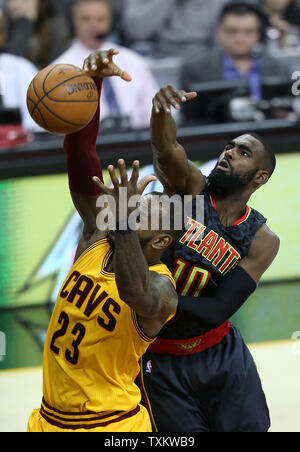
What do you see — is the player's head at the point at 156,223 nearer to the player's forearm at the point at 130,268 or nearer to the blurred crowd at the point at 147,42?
→ the player's forearm at the point at 130,268

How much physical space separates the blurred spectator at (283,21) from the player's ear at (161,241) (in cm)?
651

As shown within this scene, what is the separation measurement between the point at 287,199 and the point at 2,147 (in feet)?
8.46

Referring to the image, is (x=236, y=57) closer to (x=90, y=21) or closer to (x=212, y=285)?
(x=90, y=21)

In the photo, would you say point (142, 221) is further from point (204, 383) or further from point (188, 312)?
point (204, 383)

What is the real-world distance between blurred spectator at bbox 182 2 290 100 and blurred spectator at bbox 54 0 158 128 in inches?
17.2

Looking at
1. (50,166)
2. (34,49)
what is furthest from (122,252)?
(34,49)

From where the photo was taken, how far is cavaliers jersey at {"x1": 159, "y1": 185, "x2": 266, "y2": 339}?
4168 mm

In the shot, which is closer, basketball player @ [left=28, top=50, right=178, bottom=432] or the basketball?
basketball player @ [left=28, top=50, right=178, bottom=432]

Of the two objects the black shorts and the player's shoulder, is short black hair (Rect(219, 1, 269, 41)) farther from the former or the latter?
the black shorts

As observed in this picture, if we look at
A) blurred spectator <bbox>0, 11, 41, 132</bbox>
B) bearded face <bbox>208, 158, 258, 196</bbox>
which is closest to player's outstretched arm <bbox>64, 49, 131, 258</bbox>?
bearded face <bbox>208, 158, 258, 196</bbox>

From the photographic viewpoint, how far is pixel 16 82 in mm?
8352

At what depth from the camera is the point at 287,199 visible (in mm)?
7441

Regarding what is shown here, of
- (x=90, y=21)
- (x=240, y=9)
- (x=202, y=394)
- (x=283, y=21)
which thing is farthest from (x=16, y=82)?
(x=202, y=394)

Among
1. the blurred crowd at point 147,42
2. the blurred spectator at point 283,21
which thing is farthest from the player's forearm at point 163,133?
the blurred spectator at point 283,21
